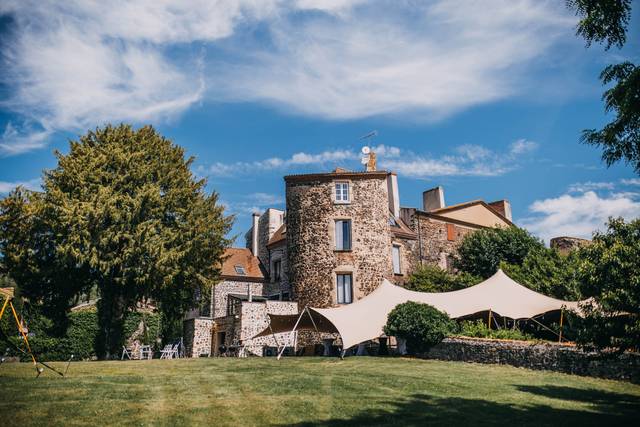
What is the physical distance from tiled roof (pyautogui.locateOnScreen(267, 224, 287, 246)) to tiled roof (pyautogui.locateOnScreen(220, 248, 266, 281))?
1935 mm

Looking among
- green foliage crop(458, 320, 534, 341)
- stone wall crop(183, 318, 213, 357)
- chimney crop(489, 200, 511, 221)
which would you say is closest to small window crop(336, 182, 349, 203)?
stone wall crop(183, 318, 213, 357)

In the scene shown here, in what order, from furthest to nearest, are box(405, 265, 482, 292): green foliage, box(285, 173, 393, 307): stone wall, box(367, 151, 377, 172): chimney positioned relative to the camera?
box(367, 151, 377, 172): chimney
box(405, 265, 482, 292): green foliage
box(285, 173, 393, 307): stone wall

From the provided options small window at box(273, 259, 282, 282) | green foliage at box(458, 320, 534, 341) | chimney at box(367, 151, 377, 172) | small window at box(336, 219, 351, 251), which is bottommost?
green foliage at box(458, 320, 534, 341)

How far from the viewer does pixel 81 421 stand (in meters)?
9.24

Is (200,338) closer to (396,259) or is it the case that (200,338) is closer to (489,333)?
(396,259)

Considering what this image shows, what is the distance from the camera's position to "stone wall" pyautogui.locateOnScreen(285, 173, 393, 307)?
3027cm

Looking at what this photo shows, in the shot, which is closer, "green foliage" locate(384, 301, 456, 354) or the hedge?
"green foliage" locate(384, 301, 456, 354)

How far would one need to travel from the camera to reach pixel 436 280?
3266 centimetres

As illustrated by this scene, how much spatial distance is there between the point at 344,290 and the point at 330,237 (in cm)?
302

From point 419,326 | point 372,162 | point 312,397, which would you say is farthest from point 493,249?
point 312,397

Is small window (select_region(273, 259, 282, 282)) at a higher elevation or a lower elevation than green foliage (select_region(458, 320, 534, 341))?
higher

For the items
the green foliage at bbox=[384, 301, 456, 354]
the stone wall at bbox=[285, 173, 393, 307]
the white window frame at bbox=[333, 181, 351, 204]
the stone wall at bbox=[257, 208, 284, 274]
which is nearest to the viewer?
the green foliage at bbox=[384, 301, 456, 354]

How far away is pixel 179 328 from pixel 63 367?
17.0 meters

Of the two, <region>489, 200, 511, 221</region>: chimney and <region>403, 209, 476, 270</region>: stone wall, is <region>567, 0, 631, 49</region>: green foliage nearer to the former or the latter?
<region>403, 209, 476, 270</region>: stone wall
